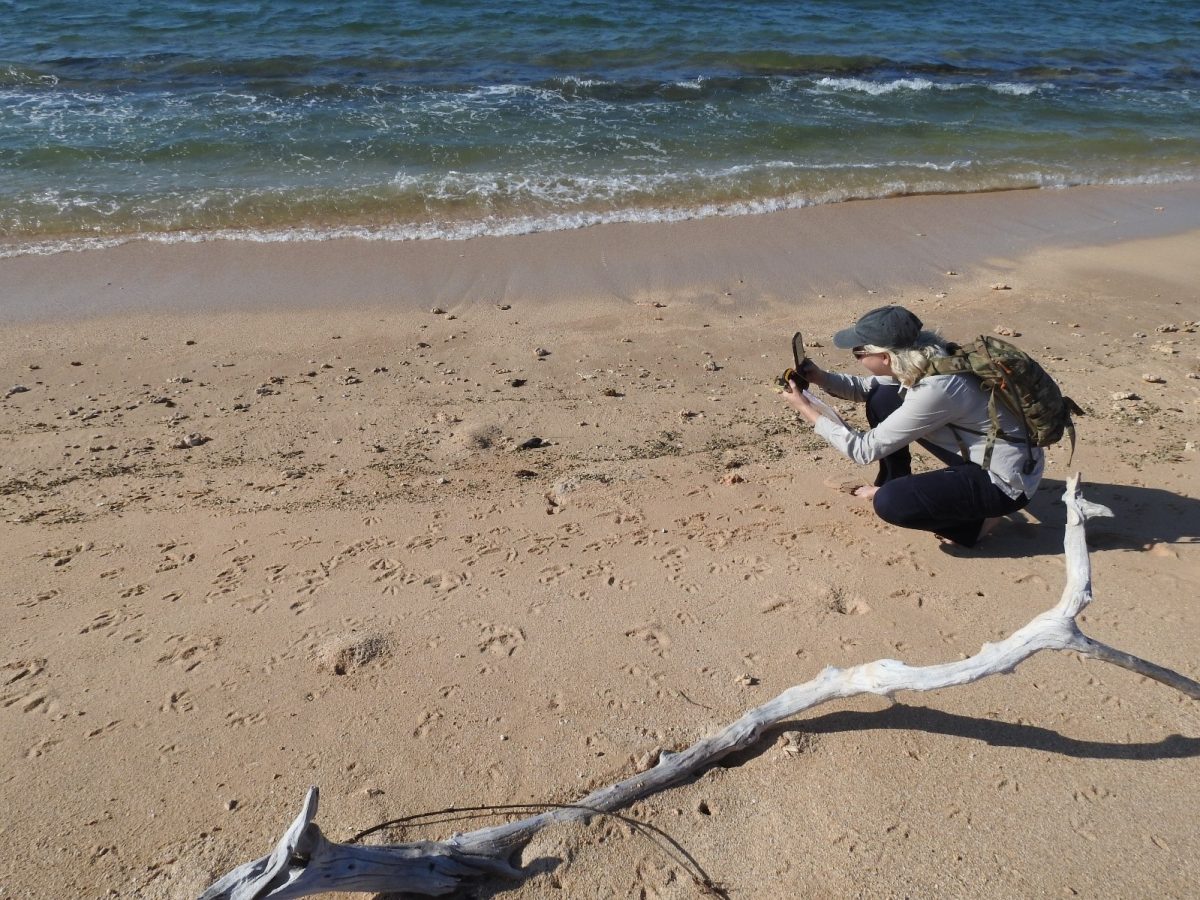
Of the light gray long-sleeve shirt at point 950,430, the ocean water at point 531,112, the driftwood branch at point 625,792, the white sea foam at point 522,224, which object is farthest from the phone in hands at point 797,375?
the ocean water at point 531,112

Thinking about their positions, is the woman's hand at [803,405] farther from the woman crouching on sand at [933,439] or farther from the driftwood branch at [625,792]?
the driftwood branch at [625,792]

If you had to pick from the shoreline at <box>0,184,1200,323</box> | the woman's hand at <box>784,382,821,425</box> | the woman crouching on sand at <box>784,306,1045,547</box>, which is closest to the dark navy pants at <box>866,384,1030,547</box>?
the woman crouching on sand at <box>784,306,1045,547</box>

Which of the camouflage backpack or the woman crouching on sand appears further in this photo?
the woman crouching on sand

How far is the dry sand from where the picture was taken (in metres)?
2.71

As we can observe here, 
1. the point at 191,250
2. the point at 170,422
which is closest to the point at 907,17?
the point at 191,250

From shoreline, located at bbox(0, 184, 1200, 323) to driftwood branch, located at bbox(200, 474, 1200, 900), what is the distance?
183 inches

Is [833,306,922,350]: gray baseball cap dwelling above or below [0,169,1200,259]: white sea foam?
above

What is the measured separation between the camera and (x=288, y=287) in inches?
287

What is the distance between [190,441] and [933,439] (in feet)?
12.4

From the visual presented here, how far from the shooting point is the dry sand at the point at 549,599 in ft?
8.87

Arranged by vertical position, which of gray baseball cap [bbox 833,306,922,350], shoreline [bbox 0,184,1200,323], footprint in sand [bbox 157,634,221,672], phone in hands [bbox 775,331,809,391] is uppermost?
gray baseball cap [bbox 833,306,922,350]

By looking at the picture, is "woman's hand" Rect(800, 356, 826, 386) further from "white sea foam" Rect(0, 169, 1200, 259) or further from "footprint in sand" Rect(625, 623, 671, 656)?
"white sea foam" Rect(0, 169, 1200, 259)

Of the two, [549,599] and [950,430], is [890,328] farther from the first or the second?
[549,599]

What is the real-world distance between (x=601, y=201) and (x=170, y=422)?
5245 millimetres
